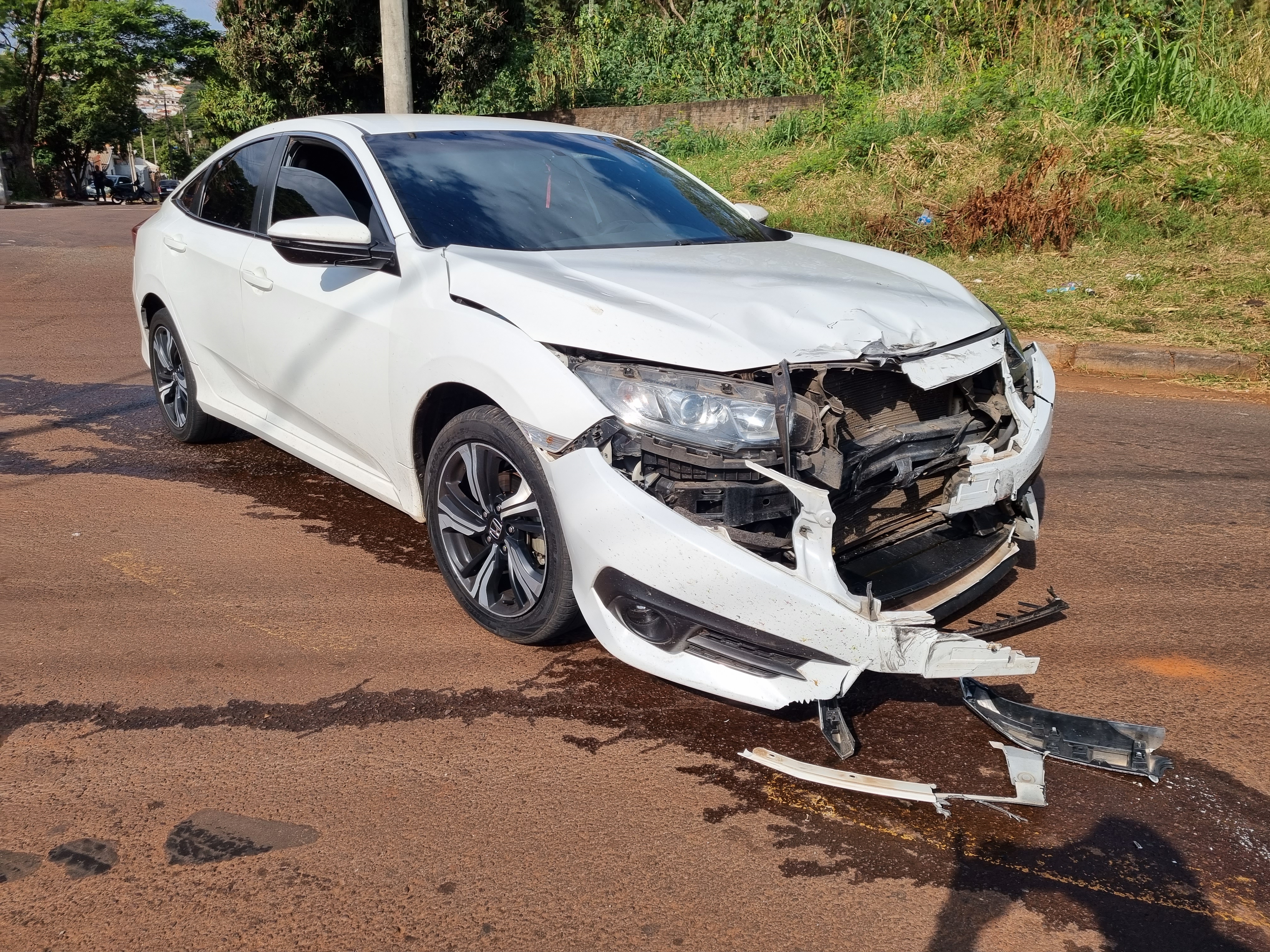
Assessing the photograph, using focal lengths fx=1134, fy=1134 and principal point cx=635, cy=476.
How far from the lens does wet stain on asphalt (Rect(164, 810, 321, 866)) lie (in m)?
2.71

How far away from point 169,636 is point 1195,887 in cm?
319

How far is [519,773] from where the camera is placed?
10.0 feet

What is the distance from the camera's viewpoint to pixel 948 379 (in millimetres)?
3465

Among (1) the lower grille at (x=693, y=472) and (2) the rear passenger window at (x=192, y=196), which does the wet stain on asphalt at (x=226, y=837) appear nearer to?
(1) the lower grille at (x=693, y=472)

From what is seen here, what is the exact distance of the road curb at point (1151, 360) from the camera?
8242mm

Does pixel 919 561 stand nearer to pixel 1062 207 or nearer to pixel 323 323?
pixel 323 323

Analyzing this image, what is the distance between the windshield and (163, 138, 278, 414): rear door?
0.92 meters

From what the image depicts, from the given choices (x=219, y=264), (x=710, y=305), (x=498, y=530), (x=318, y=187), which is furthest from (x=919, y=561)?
(x=219, y=264)

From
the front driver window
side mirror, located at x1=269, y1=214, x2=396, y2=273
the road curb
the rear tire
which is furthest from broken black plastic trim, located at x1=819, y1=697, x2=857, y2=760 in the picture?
the road curb

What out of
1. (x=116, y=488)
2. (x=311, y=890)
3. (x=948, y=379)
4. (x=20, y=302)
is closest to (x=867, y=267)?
(x=948, y=379)

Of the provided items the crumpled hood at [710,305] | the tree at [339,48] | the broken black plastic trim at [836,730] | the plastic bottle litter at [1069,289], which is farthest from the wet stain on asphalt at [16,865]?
the tree at [339,48]

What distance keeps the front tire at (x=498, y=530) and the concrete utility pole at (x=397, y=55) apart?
9787mm

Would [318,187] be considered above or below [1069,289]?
above

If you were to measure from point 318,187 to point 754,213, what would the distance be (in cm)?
200
